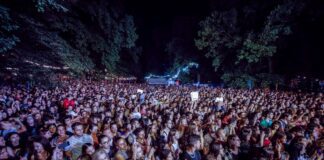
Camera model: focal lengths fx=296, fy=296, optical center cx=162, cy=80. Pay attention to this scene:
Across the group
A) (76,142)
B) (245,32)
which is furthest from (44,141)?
(245,32)

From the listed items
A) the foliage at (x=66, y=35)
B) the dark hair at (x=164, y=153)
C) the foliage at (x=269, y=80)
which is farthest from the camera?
the foliage at (x=269, y=80)

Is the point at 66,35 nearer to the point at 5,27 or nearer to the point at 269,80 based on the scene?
the point at 5,27

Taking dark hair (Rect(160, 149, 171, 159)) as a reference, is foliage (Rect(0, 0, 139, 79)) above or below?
above

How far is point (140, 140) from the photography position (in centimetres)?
614

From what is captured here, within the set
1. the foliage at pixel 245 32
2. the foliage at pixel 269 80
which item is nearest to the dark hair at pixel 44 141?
the foliage at pixel 245 32

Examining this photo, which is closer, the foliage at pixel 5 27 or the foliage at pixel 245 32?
the foliage at pixel 5 27

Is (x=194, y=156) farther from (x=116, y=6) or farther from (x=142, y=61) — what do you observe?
(x=142, y=61)

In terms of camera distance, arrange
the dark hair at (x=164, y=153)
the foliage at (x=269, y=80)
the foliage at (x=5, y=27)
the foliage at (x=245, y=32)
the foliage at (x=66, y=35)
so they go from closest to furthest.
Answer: the dark hair at (x=164, y=153), the foliage at (x=5, y=27), the foliage at (x=66, y=35), the foliage at (x=245, y=32), the foliage at (x=269, y=80)

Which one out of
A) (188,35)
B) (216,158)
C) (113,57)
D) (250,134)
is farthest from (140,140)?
(188,35)

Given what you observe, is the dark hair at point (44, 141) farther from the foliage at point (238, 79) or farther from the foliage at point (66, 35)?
the foliage at point (238, 79)

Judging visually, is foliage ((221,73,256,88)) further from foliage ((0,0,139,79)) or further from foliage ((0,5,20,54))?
foliage ((0,5,20,54))

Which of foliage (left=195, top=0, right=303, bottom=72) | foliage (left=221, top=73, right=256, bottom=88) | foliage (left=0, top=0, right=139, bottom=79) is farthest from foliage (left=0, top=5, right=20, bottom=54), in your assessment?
foliage (left=221, top=73, right=256, bottom=88)

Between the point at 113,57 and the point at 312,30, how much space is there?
17.5m

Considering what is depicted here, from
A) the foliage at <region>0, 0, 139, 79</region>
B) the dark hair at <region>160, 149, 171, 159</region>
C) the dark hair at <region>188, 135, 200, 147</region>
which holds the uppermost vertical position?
the foliage at <region>0, 0, 139, 79</region>
